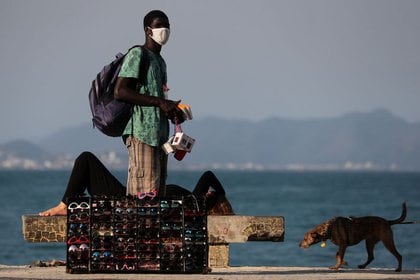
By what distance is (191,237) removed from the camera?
11.7m

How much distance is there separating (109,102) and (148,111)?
37 centimetres

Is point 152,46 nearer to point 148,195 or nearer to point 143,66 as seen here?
point 143,66

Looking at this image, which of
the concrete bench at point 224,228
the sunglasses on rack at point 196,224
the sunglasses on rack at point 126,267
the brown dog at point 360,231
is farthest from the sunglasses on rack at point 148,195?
the brown dog at point 360,231

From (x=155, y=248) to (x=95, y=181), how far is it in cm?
86

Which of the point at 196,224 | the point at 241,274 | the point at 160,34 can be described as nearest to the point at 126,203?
the point at 196,224

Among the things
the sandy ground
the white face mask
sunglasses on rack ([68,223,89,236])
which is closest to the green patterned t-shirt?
the white face mask

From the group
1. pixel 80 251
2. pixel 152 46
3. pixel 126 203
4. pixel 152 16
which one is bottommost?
pixel 80 251

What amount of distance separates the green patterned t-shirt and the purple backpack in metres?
0.05

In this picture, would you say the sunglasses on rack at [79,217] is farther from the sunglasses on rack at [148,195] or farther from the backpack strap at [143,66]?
the backpack strap at [143,66]

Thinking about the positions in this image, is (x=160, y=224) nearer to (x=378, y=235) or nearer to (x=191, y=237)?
(x=191, y=237)

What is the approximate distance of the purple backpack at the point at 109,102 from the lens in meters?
11.8

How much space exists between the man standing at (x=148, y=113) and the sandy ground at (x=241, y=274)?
83 cm

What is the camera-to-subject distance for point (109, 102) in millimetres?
11898

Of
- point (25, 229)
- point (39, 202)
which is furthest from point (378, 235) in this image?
point (39, 202)
